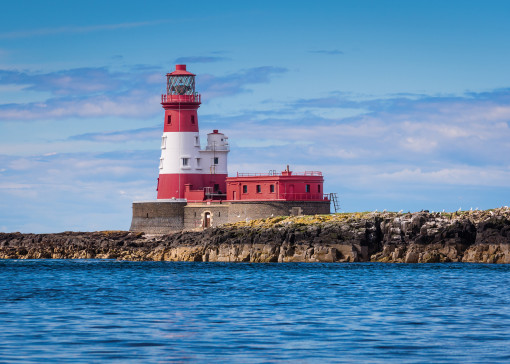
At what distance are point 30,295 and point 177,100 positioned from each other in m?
34.0

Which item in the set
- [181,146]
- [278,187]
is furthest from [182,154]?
[278,187]

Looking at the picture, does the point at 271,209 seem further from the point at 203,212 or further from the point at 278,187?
the point at 203,212

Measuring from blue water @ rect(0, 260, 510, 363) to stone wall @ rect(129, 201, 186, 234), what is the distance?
938 inches

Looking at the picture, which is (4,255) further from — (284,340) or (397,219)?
(284,340)

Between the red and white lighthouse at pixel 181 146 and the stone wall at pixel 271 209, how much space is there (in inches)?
133

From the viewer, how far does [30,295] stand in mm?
25938

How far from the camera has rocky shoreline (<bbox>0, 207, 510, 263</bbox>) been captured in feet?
134

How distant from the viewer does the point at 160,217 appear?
5931cm

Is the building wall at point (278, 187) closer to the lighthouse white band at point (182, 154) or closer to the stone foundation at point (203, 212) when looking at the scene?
the stone foundation at point (203, 212)

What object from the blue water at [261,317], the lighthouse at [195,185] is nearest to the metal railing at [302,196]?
the lighthouse at [195,185]

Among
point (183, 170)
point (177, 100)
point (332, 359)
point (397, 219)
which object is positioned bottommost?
point (332, 359)

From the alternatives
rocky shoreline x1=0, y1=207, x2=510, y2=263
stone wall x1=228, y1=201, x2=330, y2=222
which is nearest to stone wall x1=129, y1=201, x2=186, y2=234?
stone wall x1=228, y1=201, x2=330, y2=222

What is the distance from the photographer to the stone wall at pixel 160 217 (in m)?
58.9

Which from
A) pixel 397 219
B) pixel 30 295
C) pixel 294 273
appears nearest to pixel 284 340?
pixel 30 295
